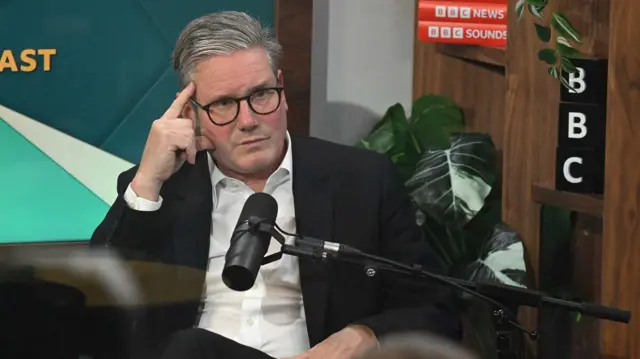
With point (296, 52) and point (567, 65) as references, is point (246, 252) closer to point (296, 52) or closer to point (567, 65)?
point (567, 65)

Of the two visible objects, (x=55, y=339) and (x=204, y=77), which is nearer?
(x=204, y=77)

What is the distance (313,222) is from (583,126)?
0.66 meters

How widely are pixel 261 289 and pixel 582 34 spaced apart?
974 millimetres

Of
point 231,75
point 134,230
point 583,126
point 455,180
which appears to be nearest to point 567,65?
point 583,126

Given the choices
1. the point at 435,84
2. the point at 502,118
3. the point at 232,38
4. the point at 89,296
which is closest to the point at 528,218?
the point at 502,118

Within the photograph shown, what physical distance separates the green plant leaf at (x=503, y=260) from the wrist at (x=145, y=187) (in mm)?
941

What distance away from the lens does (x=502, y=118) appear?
2.77 m

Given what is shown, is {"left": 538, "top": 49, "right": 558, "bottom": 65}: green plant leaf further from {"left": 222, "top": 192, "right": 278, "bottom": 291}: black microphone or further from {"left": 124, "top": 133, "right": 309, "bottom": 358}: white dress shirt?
{"left": 222, "top": 192, "right": 278, "bottom": 291}: black microphone

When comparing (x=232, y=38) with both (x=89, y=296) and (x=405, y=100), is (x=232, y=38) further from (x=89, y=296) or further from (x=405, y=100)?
(x=405, y=100)

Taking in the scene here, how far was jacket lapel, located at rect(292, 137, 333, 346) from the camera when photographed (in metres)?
1.87

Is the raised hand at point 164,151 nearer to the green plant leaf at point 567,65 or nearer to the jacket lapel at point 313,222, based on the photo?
the jacket lapel at point 313,222

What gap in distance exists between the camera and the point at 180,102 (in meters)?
1.82

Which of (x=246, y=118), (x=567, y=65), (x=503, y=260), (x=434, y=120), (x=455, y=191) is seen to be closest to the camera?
(x=246, y=118)

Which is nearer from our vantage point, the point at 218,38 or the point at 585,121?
the point at 218,38
